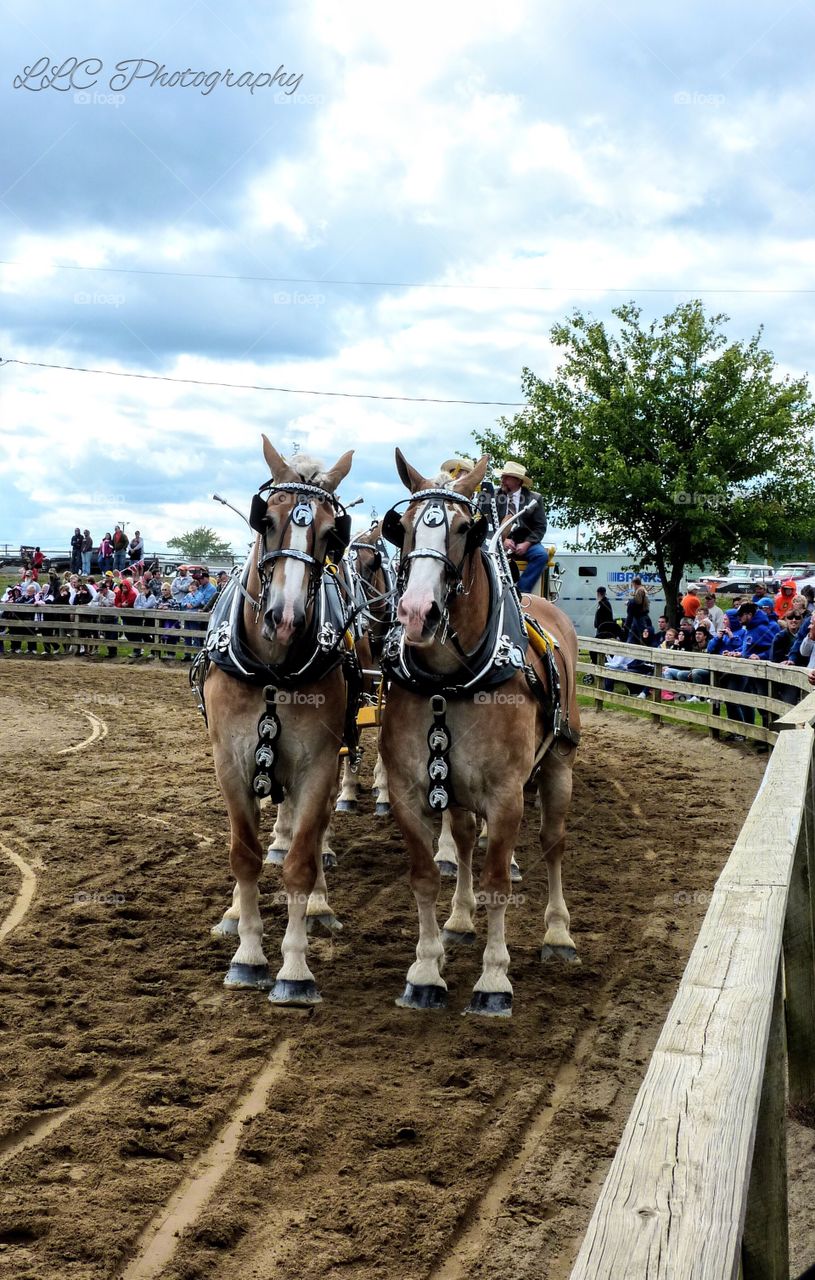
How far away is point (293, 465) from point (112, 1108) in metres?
2.98

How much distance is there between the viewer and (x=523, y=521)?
820 centimetres

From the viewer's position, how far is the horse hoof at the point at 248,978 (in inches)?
212

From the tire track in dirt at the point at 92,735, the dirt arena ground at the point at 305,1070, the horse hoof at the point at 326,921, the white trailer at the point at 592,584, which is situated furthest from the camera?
the white trailer at the point at 592,584

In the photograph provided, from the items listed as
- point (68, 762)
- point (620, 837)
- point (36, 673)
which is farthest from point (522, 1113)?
point (36, 673)

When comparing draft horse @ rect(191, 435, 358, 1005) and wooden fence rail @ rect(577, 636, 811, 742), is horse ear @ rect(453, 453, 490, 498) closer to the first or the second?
draft horse @ rect(191, 435, 358, 1005)

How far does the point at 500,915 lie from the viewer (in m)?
5.19

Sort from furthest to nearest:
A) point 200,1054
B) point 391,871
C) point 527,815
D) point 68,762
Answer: point 68,762 < point 527,815 < point 391,871 < point 200,1054

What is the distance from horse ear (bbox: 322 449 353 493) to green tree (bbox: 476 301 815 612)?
22.5 m

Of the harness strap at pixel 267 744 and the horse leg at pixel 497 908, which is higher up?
the harness strap at pixel 267 744

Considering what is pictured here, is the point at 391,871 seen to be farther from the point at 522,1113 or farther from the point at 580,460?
the point at 580,460

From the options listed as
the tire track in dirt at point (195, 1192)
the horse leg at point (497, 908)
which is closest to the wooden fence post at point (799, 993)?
the horse leg at point (497, 908)

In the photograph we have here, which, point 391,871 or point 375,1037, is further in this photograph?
point 391,871

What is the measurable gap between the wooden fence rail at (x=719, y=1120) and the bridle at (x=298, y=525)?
7.53 feet

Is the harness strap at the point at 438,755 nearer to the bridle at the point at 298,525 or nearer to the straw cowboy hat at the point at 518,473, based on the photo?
the bridle at the point at 298,525
